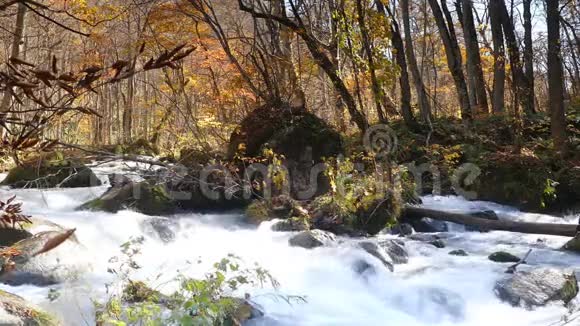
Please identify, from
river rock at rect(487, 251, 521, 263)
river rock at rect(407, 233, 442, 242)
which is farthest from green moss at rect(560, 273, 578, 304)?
river rock at rect(407, 233, 442, 242)

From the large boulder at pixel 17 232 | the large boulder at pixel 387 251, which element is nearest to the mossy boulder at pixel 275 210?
the large boulder at pixel 387 251

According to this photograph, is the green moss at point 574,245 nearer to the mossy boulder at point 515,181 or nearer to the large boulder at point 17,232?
the mossy boulder at point 515,181

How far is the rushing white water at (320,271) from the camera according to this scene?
4.58 m

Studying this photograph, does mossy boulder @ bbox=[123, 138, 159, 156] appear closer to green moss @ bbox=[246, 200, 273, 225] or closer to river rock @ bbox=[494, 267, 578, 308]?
green moss @ bbox=[246, 200, 273, 225]

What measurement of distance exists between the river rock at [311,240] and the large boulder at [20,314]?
10.9ft

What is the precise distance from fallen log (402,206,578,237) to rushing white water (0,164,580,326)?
0.68 feet

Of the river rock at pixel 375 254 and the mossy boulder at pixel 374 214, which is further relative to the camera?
the mossy boulder at pixel 374 214

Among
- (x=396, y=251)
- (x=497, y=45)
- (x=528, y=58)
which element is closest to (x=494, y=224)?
(x=396, y=251)

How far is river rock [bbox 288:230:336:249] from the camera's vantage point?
6.55 metres

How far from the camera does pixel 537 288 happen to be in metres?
4.71

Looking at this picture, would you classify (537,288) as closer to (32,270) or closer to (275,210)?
(275,210)

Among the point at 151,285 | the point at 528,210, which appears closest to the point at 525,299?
the point at 151,285

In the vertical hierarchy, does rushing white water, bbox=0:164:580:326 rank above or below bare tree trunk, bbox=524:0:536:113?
below

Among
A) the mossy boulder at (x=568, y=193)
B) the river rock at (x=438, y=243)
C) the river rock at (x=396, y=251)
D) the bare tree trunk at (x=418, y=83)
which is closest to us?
the river rock at (x=396, y=251)
